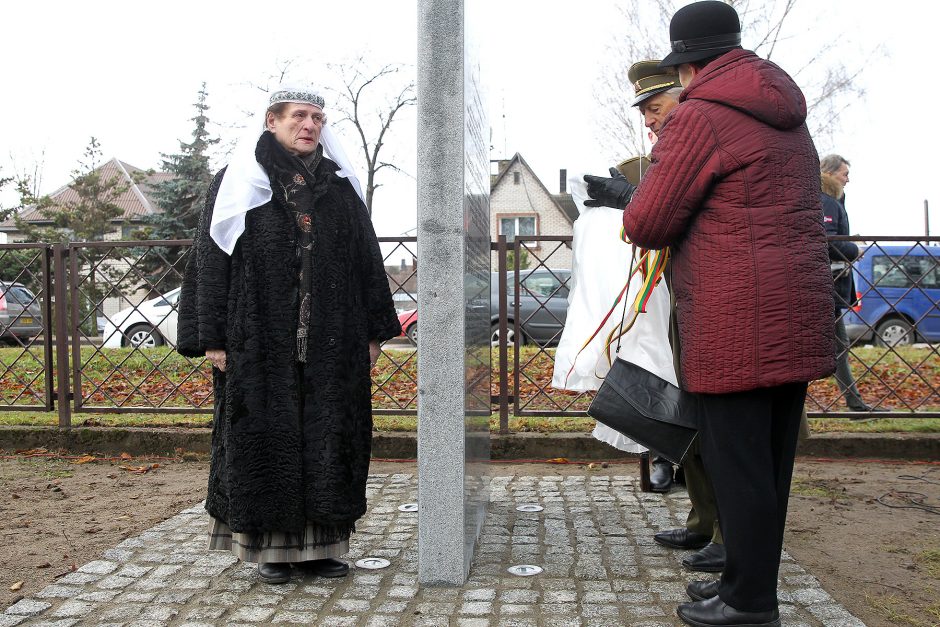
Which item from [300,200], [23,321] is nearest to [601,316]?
[300,200]

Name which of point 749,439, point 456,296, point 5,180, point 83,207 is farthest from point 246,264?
point 5,180

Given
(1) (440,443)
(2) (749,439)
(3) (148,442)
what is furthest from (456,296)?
(3) (148,442)

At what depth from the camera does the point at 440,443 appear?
10.4 feet

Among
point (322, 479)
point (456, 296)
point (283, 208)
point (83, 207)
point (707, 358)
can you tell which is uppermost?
point (83, 207)

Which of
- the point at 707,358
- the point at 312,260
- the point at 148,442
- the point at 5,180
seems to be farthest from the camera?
the point at 5,180

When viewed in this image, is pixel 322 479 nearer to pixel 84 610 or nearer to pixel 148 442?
pixel 84 610

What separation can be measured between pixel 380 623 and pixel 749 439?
1350 mm

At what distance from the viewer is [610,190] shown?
11.9 ft

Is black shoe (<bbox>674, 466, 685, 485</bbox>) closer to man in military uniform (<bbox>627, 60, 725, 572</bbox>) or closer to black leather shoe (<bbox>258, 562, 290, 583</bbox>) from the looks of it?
man in military uniform (<bbox>627, 60, 725, 572</bbox>)

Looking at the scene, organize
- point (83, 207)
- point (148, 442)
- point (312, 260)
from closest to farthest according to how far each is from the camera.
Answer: point (312, 260)
point (148, 442)
point (83, 207)

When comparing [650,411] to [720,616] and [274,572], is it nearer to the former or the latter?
[720,616]

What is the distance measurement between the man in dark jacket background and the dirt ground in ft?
2.80

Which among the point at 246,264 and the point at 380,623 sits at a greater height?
the point at 246,264

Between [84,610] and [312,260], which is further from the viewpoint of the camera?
[312,260]
